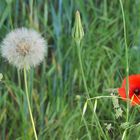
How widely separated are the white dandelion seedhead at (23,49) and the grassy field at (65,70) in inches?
12.8

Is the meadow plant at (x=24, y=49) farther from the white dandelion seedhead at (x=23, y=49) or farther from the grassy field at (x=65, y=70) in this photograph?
the grassy field at (x=65, y=70)

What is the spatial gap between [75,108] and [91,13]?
39 cm

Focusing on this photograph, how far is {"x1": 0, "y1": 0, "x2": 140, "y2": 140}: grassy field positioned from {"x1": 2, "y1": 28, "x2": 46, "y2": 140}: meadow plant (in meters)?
0.32

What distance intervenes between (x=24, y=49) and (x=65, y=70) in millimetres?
498

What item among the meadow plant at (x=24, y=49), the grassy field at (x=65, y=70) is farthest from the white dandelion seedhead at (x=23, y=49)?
the grassy field at (x=65, y=70)

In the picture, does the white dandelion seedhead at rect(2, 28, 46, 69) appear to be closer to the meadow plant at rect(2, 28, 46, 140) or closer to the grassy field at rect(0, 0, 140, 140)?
the meadow plant at rect(2, 28, 46, 140)

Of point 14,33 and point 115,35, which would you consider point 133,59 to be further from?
point 14,33

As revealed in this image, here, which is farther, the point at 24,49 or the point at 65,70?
the point at 65,70

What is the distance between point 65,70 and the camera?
75.4 inches

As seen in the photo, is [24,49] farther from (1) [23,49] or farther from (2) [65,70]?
(2) [65,70]

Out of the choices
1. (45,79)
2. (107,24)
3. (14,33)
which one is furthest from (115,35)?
(14,33)

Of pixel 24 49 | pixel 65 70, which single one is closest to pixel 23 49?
pixel 24 49

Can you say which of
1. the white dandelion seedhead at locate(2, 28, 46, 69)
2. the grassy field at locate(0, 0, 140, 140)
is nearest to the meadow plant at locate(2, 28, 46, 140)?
the white dandelion seedhead at locate(2, 28, 46, 69)

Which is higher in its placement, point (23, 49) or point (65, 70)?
point (23, 49)
